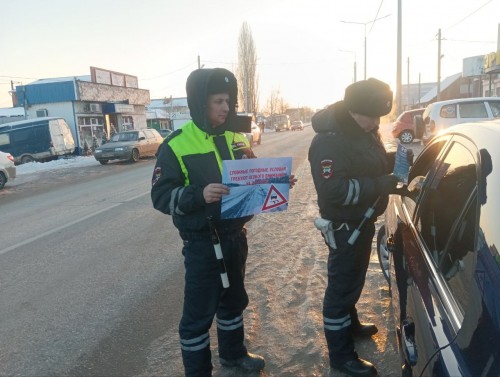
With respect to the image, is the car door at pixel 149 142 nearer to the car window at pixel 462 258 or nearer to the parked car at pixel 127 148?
the parked car at pixel 127 148

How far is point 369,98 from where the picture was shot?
2.56m

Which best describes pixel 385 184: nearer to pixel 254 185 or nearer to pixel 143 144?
pixel 254 185

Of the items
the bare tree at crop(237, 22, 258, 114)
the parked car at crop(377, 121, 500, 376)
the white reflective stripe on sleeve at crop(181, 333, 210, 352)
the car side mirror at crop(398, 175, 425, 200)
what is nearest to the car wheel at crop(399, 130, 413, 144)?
the car side mirror at crop(398, 175, 425, 200)

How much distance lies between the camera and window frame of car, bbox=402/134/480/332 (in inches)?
61.9

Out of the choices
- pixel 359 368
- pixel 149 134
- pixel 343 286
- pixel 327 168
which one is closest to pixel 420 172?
pixel 327 168

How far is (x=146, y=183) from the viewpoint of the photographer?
1252 centimetres

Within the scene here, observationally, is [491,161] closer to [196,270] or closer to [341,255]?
[341,255]

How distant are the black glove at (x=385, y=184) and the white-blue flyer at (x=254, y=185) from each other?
0.52 metres

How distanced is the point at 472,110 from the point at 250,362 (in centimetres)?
1357

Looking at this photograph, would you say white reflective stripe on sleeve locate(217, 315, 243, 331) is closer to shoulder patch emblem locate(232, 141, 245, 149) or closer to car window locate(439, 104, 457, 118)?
shoulder patch emblem locate(232, 141, 245, 149)

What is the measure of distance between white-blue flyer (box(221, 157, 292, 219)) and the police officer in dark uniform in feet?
0.71

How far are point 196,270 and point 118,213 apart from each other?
20.2ft

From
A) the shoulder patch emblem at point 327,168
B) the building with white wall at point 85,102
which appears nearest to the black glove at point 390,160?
the shoulder patch emblem at point 327,168

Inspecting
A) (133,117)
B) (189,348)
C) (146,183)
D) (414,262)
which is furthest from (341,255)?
(133,117)
